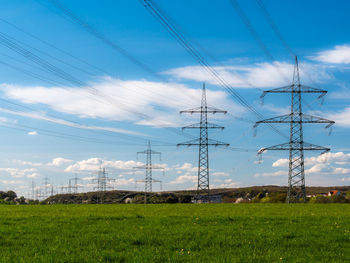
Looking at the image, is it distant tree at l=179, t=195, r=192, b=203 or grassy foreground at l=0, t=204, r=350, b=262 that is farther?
distant tree at l=179, t=195, r=192, b=203

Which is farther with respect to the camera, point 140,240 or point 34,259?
point 140,240

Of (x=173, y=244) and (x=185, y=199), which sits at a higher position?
(x=173, y=244)

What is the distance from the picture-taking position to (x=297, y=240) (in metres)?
17.1

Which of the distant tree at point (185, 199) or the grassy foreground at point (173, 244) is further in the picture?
the distant tree at point (185, 199)

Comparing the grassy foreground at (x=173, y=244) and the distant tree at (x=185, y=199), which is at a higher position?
the grassy foreground at (x=173, y=244)

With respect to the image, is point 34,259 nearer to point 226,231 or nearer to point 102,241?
point 102,241

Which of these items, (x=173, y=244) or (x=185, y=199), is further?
(x=185, y=199)

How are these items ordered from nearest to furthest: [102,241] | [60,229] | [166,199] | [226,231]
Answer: [102,241], [226,231], [60,229], [166,199]

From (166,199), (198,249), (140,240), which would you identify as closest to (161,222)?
(140,240)

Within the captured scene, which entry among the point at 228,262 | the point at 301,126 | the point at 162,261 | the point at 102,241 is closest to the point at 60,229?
the point at 102,241

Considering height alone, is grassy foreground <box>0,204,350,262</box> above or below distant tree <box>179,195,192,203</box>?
above

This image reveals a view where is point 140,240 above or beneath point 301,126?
beneath

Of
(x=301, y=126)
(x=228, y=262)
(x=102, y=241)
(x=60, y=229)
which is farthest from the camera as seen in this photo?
(x=301, y=126)

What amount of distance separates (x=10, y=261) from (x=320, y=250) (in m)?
11.0
